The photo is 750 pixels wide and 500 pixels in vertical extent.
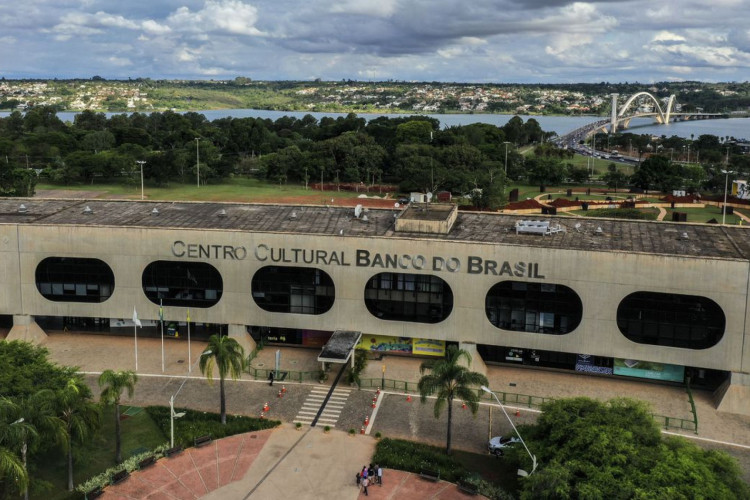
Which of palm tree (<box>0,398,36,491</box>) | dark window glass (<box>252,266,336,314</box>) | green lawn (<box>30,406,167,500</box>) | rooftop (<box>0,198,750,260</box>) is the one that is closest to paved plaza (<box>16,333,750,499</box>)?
green lawn (<box>30,406,167,500</box>)

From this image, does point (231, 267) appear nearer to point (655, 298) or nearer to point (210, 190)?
point (655, 298)

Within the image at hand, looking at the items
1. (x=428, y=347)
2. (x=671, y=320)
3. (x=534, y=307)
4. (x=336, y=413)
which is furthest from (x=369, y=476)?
(x=671, y=320)

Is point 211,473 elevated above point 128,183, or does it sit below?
below

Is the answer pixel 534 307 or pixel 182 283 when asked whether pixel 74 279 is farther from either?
pixel 534 307

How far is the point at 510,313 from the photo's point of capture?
5319 centimetres

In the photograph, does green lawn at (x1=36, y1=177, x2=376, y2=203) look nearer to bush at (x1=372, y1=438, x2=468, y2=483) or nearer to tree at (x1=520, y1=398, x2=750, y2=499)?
bush at (x1=372, y1=438, x2=468, y2=483)

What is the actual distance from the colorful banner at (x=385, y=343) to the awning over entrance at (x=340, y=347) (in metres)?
1.84

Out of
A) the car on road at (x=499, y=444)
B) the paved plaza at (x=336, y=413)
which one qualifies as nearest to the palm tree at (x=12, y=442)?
the paved plaza at (x=336, y=413)

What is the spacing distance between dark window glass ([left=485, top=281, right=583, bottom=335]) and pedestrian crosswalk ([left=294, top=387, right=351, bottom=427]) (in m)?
13.3

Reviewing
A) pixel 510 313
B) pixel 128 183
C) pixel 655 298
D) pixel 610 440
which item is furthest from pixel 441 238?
pixel 128 183

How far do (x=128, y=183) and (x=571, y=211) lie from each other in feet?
279

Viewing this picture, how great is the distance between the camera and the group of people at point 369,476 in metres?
38.2

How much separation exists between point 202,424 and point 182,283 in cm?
1649

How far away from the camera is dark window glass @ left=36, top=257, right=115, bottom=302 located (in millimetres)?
58375
